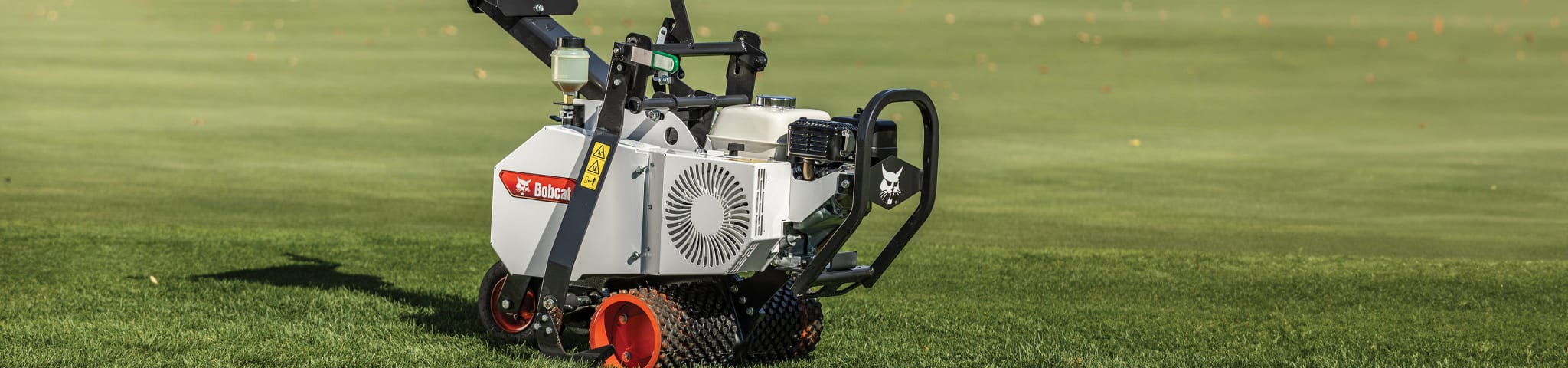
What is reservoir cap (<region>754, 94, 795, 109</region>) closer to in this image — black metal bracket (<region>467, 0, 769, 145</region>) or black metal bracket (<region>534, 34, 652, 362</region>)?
black metal bracket (<region>467, 0, 769, 145</region>)

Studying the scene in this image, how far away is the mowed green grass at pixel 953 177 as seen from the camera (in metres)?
7.67

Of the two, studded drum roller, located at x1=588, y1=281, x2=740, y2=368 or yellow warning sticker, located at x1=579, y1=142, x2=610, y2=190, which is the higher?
yellow warning sticker, located at x1=579, y1=142, x2=610, y2=190

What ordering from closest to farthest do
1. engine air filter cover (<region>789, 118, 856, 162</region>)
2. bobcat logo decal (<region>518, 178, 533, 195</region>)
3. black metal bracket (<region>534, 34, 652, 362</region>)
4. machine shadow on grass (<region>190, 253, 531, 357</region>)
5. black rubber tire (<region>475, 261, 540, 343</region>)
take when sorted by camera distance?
engine air filter cover (<region>789, 118, 856, 162</region>) → black metal bracket (<region>534, 34, 652, 362</region>) → bobcat logo decal (<region>518, 178, 533, 195</region>) → black rubber tire (<region>475, 261, 540, 343</region>) → machine shadow on grass (<region>190, 253, 531, 357</region>)

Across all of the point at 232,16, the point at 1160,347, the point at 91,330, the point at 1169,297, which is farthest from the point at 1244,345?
the point at 232,16

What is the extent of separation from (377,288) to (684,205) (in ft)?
11.1

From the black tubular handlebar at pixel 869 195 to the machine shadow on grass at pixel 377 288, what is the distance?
1.52 metres

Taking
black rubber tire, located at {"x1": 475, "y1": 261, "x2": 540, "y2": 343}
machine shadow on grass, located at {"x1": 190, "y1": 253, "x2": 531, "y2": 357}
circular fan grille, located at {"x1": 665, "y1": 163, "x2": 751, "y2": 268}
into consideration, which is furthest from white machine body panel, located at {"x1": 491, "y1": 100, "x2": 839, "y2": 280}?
machine shadow on grass, located at {"x1": 190, "y1": 253, "x2": 531, "y2": 357}

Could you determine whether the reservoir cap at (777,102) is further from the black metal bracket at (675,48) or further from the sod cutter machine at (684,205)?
the black metal bracket at (675,48)

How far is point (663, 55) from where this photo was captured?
6.18 m

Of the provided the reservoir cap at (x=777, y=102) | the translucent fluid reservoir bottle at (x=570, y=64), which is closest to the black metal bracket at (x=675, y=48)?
the reservoir cap at (x=777, y=102)

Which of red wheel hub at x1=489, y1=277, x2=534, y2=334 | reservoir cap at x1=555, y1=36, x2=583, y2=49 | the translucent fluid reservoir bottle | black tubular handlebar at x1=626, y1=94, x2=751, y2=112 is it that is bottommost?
red wheel hub at x1=489, y1=277, x2=534, y2=334

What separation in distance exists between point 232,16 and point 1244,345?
21.8 meters

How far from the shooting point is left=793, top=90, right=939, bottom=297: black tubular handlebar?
571cm

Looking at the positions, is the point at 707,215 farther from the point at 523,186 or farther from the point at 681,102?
the point at 523,186
